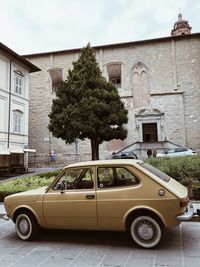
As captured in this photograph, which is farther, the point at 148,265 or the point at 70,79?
the point at 70,79

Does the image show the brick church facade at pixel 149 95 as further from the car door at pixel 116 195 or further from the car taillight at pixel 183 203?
the car taillight at pixel 183 203

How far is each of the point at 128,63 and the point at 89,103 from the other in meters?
16.8

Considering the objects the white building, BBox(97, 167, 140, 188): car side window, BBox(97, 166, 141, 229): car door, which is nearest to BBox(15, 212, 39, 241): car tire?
BBox(97, 166, 141, 229): car door

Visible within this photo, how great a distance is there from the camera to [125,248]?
4.58m

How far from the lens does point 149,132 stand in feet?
98.3

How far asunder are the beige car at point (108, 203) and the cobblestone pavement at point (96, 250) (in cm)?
29

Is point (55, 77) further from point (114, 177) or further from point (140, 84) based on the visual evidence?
point (114, 177)

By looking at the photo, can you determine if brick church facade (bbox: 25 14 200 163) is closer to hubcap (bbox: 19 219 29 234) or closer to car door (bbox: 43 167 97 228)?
car door (bbox: 43 167 97 228)

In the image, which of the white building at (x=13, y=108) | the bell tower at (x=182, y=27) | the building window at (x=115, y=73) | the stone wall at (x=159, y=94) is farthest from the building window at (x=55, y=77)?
the bell tower at (x=182, y=27)

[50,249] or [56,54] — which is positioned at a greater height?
[56,54]

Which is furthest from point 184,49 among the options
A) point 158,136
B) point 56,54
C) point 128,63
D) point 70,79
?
point 70,79

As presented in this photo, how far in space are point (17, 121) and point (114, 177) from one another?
19513 millimetres

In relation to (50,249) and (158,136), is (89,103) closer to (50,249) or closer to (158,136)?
(50,249)

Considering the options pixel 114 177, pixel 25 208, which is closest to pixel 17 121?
pixel 25 208
